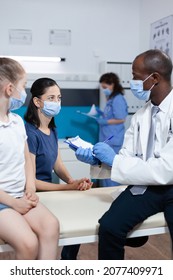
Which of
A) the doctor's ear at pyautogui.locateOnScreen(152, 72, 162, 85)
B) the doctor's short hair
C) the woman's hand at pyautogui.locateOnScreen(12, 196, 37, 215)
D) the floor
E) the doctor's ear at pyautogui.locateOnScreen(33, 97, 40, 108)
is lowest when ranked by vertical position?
the floor

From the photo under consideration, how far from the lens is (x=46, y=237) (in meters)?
1.27

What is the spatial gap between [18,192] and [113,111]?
2.38 metres

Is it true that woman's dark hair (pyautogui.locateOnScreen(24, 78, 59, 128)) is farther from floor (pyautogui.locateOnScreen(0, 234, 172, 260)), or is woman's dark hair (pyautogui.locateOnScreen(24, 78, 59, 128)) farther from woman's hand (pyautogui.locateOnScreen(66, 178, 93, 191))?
floor (pyautogui.locateOnScreen(0, 234, 172, 260))

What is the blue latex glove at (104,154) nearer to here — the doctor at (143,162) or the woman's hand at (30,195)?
the doctor at (143,162)

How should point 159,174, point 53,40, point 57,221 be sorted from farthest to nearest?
point 53,40 → point 159,174 → point 57,221

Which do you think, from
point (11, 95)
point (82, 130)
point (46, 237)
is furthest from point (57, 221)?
point (82, 130)

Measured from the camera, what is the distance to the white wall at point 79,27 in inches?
149

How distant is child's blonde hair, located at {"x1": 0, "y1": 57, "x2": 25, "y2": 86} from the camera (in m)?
1.44

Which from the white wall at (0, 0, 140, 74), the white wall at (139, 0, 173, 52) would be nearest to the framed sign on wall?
the white wall at (139, 0, 173, 52)

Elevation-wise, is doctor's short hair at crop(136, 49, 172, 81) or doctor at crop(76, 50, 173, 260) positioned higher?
doctor's short hair at crop(136, 49, 172, 81)

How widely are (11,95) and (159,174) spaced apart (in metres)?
0.72

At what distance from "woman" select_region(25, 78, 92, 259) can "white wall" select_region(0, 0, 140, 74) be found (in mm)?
2067
